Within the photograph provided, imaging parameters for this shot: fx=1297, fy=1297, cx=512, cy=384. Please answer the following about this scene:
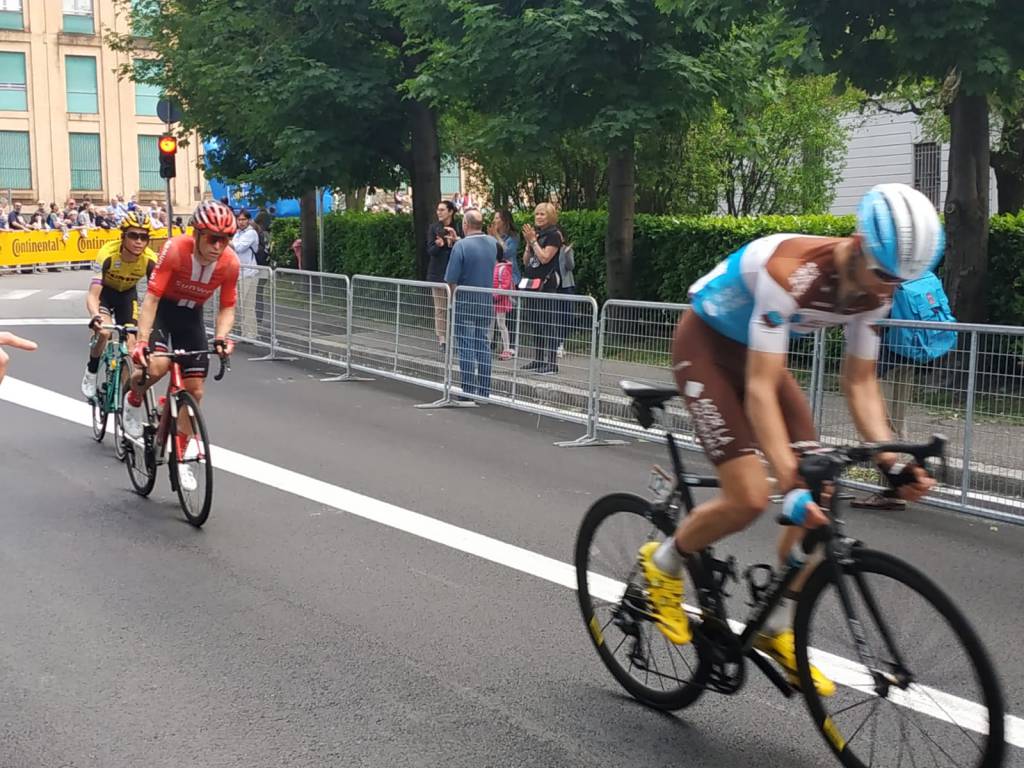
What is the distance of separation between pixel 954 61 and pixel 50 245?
34.7 metres

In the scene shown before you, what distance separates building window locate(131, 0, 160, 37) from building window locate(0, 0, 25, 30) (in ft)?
133

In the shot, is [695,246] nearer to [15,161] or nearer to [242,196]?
Answer: [242,196]

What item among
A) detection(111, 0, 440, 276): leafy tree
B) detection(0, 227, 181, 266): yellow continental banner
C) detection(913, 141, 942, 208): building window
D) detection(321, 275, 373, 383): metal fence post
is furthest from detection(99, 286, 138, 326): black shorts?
detection(0, 227, 181, 266): yellow continental banner

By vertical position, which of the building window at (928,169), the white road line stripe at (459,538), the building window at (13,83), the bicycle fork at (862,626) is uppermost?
the building window at (13,83)

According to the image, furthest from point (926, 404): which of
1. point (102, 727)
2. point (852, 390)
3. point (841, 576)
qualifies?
point (102, 727)

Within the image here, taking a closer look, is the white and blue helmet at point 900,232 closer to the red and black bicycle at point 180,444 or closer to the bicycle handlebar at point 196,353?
the red and black bicycle at point 180,444

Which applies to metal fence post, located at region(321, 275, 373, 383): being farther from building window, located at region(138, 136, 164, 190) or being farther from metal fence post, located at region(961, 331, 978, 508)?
building window, located at region(138, 136, 164, 190)

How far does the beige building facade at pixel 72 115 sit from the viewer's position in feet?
207

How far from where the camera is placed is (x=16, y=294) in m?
28.7

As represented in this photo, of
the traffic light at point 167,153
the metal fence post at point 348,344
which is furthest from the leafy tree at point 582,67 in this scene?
the traffic light at point 167,153

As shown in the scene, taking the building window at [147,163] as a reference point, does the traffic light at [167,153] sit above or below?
below

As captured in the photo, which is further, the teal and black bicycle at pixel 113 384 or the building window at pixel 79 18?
the building window at pixel 79 18

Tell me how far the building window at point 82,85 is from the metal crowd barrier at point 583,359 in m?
51.0

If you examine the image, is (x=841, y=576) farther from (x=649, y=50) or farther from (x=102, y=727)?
(x=649, y=50)
